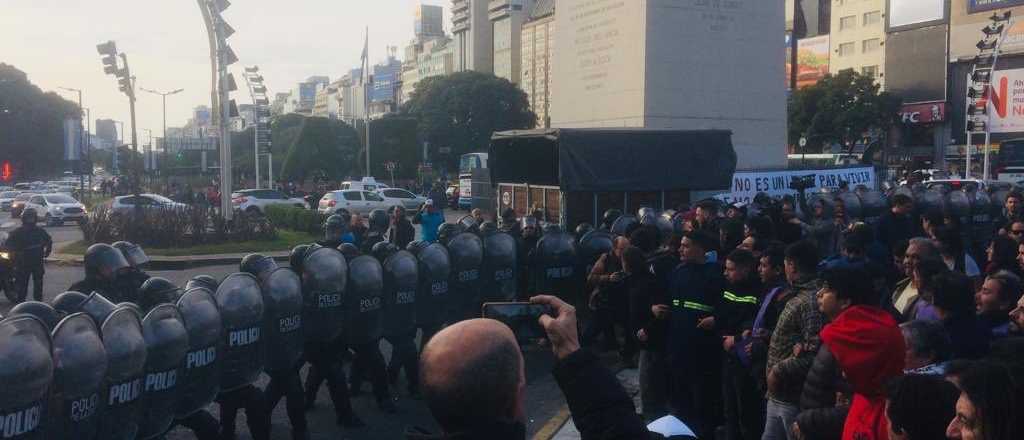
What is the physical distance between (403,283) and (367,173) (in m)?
55.2

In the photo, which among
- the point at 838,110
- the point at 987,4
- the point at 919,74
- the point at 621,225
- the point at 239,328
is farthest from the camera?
the point at 919,74

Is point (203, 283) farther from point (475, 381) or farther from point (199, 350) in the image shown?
point (475, 381)

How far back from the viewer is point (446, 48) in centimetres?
14238

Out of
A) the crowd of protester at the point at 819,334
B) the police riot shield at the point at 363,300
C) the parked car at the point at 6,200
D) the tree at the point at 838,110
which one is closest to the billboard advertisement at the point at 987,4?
the tree at the point at 838,110

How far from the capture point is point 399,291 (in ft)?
28.3

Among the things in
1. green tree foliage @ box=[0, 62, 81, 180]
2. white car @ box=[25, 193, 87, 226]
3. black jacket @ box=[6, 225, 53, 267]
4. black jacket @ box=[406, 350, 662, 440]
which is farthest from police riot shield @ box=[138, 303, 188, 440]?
green tree foliage @ box=[0, 62, 81, 180]

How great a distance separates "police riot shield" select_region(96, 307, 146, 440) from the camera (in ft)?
17.4

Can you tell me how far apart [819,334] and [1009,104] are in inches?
2428

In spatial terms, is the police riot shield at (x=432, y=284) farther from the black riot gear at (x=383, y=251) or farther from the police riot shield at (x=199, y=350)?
the police riot shield at (x=199, y=350)

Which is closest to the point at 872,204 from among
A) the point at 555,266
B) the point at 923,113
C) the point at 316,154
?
the point at 555,266

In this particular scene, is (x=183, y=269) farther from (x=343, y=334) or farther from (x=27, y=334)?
(x=27, y=334)

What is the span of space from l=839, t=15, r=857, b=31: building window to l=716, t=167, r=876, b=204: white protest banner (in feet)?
182

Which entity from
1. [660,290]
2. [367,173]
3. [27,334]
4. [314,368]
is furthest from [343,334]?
[367,173]

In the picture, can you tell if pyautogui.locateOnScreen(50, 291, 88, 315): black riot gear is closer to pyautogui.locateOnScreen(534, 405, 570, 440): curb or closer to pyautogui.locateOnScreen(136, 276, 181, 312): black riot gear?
pyautogui.locateOnScreen(136, 276, 181, 312): black riot gear
